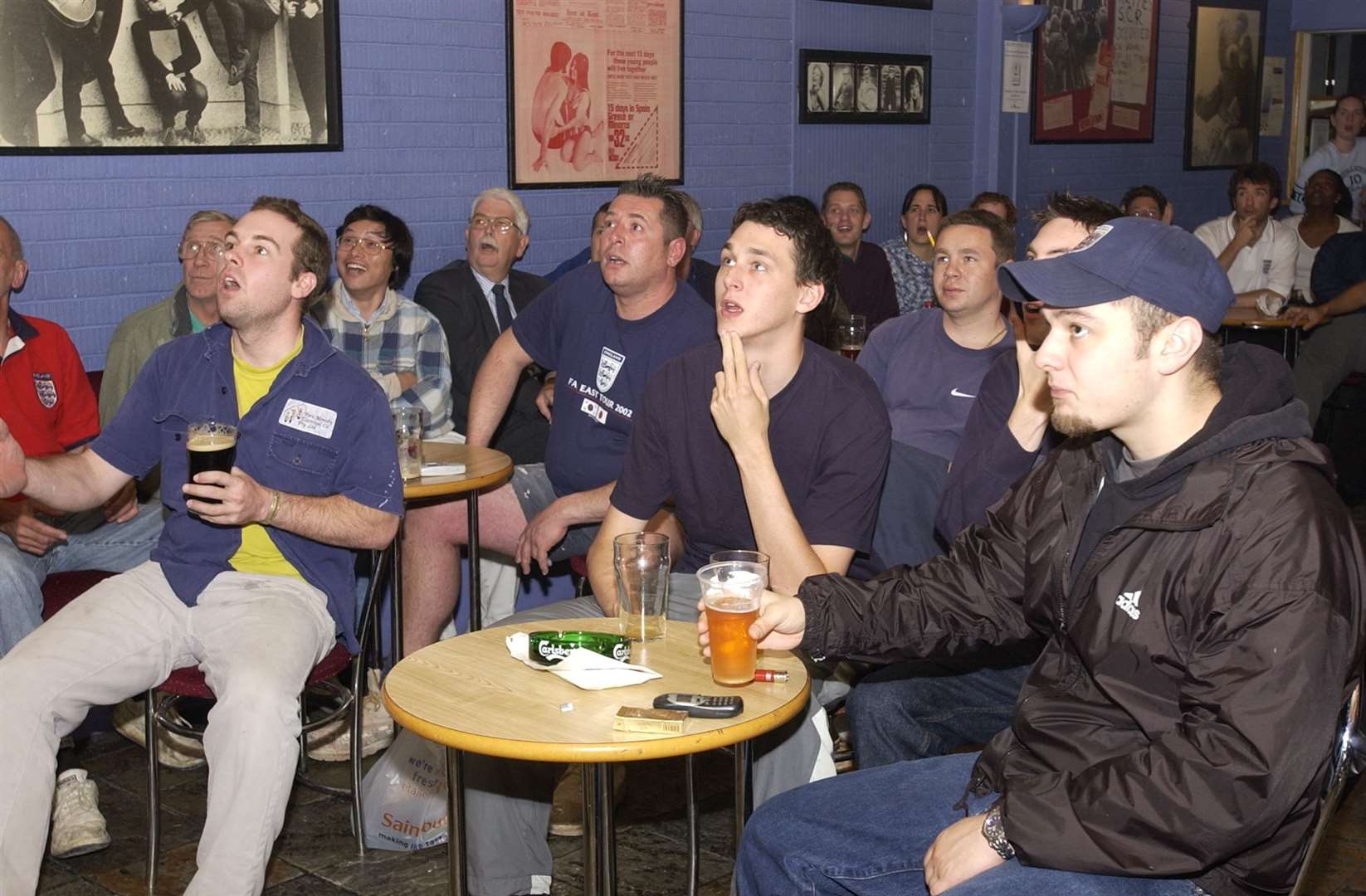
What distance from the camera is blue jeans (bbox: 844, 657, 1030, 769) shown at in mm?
2967

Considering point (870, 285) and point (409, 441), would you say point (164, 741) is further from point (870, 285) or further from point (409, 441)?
point (870, 285)

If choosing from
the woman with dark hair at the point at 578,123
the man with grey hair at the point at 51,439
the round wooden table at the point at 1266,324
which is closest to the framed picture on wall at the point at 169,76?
the man with grey hair at the point at 51,439

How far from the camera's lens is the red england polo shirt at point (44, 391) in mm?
3820

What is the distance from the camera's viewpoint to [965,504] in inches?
118

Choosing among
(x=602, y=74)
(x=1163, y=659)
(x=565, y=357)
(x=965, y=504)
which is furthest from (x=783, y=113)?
(x=1163, y=659)

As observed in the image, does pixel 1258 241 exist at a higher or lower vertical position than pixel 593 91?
lower

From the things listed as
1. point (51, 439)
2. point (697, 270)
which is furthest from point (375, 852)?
point (697, 270)

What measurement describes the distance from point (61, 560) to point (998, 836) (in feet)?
9.19

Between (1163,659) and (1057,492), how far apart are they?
358 millimetres

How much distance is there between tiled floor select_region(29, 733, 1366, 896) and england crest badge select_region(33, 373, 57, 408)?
3.26 feet

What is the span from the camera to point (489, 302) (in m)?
5.11

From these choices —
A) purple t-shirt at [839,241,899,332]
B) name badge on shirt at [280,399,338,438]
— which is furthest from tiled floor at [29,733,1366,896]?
purple t-shirt at [839,241,899,332]

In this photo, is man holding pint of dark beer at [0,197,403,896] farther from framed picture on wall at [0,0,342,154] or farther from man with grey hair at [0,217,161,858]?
framed picture on wall at [0,0,342,154]

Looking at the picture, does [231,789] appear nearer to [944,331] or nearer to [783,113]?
[944,331]
